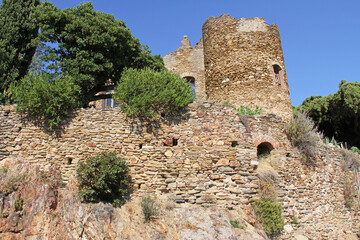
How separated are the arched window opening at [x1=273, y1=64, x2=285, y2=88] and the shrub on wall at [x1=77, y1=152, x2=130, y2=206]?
9.13 m

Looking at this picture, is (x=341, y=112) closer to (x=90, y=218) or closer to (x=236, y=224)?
(x=236, y=224)

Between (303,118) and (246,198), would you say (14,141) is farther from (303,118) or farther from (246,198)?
(303,118)

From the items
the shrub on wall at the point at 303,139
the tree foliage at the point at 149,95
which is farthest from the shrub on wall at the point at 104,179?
the shrub on wall at the point at 303,139

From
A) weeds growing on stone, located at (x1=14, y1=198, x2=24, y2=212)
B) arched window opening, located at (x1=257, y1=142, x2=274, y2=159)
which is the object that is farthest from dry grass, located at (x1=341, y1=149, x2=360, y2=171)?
weeds growing on stone, located at (x1=14, y1=198, x2=24, y2=212)

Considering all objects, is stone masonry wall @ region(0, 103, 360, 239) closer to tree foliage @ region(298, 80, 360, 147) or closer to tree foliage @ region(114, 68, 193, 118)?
tree foliage @ region(114, 68, 193, 118)

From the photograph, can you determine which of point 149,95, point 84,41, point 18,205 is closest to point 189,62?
point 84,41

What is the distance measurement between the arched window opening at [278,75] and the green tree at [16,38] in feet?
36.2

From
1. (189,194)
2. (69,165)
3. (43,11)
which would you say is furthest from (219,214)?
(43,11)

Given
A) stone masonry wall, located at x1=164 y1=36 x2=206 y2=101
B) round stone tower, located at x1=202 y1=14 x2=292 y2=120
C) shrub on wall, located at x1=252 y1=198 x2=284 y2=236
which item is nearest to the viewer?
shrub on wall, located at x1=252 y1=198 x2=284 y2=236

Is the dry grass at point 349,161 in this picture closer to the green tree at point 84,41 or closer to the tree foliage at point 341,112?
the tree foliage at point 341,112

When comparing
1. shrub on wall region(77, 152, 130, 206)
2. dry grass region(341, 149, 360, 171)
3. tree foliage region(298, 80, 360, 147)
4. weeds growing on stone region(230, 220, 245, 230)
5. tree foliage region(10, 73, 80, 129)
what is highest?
tree foliage region(298, 80, 360, 147)

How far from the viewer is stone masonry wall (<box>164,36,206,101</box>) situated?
17141 mm

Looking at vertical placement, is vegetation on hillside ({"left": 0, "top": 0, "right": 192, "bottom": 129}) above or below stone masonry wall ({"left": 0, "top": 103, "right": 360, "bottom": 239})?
above

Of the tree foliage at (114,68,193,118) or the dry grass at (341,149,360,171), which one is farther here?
the dry grass at (341,149,360,171)
